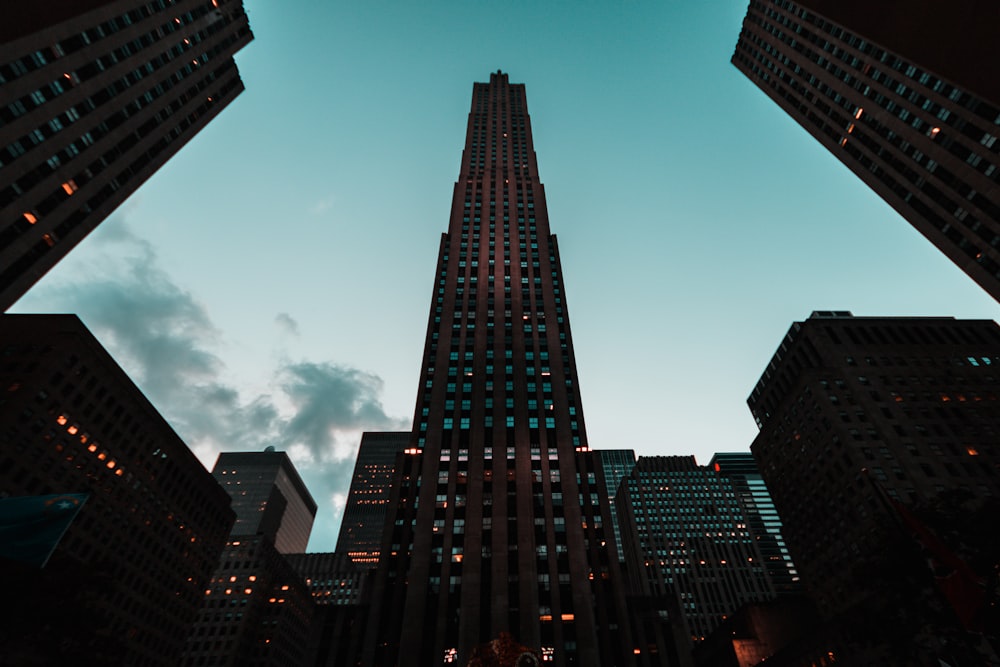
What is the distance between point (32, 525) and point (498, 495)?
59035mm

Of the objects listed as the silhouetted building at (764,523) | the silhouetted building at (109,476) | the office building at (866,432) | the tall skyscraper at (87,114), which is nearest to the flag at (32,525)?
the silhouetted building at (109,476)

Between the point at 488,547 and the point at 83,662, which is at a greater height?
the point at 488,547

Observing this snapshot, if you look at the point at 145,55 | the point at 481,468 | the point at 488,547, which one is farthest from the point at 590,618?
the point at 145,55

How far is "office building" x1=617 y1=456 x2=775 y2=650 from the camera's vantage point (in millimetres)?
143250

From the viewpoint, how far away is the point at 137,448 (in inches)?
3492

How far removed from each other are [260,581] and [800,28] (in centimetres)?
16925

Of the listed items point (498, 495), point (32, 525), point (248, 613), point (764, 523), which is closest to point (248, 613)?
point (248, 613)

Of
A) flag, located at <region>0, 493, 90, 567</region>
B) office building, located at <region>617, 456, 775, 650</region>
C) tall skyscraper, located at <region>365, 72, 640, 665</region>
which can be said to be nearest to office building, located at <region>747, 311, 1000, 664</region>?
tall skyscraper, located at <region>365, 72, 640, 665</region>

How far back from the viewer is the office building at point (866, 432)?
75.8 meters

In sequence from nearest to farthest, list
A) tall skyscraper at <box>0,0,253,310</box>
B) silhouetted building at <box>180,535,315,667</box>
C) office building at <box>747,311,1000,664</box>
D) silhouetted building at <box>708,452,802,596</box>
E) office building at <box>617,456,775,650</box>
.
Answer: tall skyscraper at <box>0,0,253,310</box>, office building at <box>747,311,1000,664</box>, silhouetted building at <box>180,535,315,667</box>, office building at <box>617,456,775,650</box>, silhouetted building at <box>708,452,802,596</box>

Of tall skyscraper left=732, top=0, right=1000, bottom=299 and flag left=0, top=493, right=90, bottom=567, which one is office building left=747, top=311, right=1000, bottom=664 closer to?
tall skyscraper left=732, top=0, right=1000, bottom=299

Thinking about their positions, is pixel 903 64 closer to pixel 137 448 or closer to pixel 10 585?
pixel 10 585

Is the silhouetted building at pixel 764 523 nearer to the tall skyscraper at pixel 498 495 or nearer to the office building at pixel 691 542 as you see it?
the office building at pixel 691 542

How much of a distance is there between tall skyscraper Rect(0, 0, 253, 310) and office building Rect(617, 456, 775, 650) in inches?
5666
